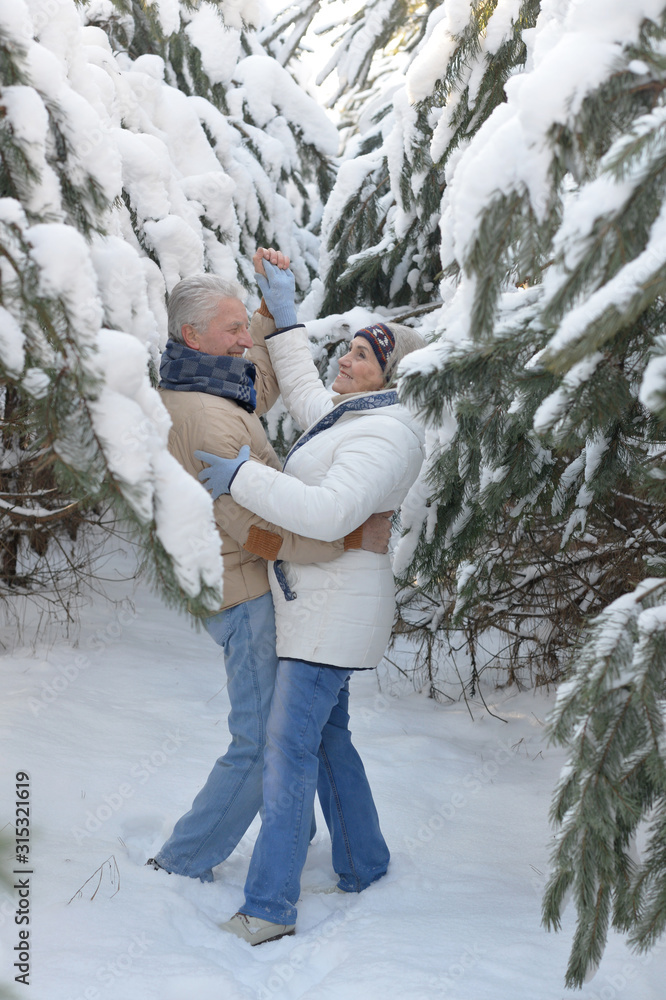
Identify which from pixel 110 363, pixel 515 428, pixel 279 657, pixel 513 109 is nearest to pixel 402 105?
pixel 515 428

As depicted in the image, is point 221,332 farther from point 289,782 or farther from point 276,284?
point 289,782

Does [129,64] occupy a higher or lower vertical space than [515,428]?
higher

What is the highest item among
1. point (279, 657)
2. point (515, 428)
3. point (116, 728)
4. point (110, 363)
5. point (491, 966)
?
point (110, 363)

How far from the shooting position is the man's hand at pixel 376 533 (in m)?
2.37

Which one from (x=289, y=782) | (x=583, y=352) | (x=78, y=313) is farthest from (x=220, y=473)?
(x=583, y=352)

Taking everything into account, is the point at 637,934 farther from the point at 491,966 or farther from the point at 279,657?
the point at 279,657

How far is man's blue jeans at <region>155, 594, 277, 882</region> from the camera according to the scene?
7.82 ft

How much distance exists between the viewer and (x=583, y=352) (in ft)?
3.91

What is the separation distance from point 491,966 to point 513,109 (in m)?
1.92

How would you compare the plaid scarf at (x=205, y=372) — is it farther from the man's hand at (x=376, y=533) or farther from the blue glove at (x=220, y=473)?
the man's hand at (x=376, y=533)

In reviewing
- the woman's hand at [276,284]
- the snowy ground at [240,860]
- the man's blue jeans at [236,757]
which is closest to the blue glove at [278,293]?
the woman's hand at [276,284]

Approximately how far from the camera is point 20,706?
11.6ft

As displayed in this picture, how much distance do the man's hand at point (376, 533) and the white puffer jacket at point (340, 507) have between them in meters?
0.02

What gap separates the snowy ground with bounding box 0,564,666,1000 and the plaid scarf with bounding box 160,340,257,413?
1.20m
